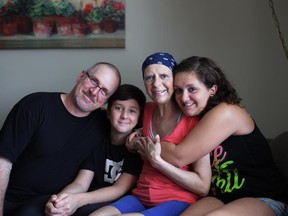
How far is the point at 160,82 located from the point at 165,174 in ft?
1.31

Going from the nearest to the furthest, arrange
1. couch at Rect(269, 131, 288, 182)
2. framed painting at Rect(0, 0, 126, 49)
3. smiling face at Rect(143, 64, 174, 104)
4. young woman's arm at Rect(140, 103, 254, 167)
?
young woman's arm at Rect(140, 103, 254, 167) < smiling face at Rect(143, 64, 174, 104) < couch at Rect(269, 131, 288, 182) < framed painting at Rect(0, 0, 126, 49)

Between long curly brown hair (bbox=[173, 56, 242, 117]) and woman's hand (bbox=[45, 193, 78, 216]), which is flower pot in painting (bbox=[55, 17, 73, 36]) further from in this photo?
woman's hand (bbox=[45, 193, 78, 216])

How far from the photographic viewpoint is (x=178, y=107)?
157 cm

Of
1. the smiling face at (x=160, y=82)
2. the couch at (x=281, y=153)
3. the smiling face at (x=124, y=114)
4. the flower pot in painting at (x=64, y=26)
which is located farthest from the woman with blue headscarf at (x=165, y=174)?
the flower pot in painting at (x=64, y=26)

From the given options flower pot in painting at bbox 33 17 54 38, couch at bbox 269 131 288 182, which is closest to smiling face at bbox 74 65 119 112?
flower pot in painting at bbox 33 17 54 38

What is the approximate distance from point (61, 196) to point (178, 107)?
0.66 meters

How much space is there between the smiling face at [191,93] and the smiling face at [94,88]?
363 mm

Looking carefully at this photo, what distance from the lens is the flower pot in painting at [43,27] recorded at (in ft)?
7.14

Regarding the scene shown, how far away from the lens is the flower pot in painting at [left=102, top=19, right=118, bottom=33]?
217 centimetres

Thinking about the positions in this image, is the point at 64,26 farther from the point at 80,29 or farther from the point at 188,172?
the point at 188,172

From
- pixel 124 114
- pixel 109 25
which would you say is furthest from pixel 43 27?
pixel 124 114

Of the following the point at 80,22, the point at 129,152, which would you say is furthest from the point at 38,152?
the point at 80,22

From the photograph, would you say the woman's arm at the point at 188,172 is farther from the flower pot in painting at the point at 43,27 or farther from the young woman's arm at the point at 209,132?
the flower pot in painting at the point at 43,27

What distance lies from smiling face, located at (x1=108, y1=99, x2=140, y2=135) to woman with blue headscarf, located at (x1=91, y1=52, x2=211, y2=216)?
104 millimetres
